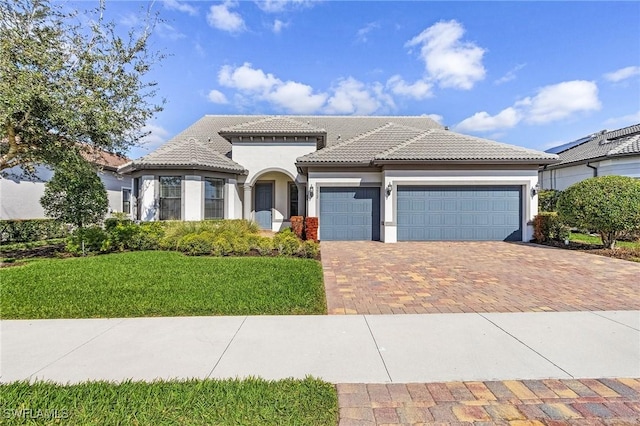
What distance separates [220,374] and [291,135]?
47.2 feet

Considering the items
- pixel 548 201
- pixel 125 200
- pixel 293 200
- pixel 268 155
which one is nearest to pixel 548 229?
pixel 548 201

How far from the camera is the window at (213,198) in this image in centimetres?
1473

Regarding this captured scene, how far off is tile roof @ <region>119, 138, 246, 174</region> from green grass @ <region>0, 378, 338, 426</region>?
39.8 feet

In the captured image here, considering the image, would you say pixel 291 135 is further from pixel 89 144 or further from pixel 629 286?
pixel 629 286

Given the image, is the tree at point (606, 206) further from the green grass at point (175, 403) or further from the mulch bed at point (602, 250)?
the green grass at point (175, 403)

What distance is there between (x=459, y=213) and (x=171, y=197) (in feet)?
44.0

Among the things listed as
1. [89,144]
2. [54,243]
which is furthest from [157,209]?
[89,144]

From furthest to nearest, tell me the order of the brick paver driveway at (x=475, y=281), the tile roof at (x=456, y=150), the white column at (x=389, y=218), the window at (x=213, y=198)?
1. the window at (x=213, y=198)
2. the white column at (x=389, y=218)
3. the tile roof at (x=456, y=150)
4. the brick paver driveway at (x=475, y=281)

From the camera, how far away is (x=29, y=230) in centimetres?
1320

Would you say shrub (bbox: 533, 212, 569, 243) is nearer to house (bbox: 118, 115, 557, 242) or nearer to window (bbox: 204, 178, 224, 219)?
house (bbox: 118, 115, 557, 242)

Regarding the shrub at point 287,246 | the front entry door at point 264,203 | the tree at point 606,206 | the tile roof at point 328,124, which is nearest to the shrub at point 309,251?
the shrub at point 287,246

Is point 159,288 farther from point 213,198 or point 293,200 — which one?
point 293,200

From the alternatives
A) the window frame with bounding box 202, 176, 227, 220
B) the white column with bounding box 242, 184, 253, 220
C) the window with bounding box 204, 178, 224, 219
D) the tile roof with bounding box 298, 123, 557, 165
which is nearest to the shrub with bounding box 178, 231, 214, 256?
the window frame with bounding box 202, 176, 227, 220

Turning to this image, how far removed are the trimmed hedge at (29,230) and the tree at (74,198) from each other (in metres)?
1.62
